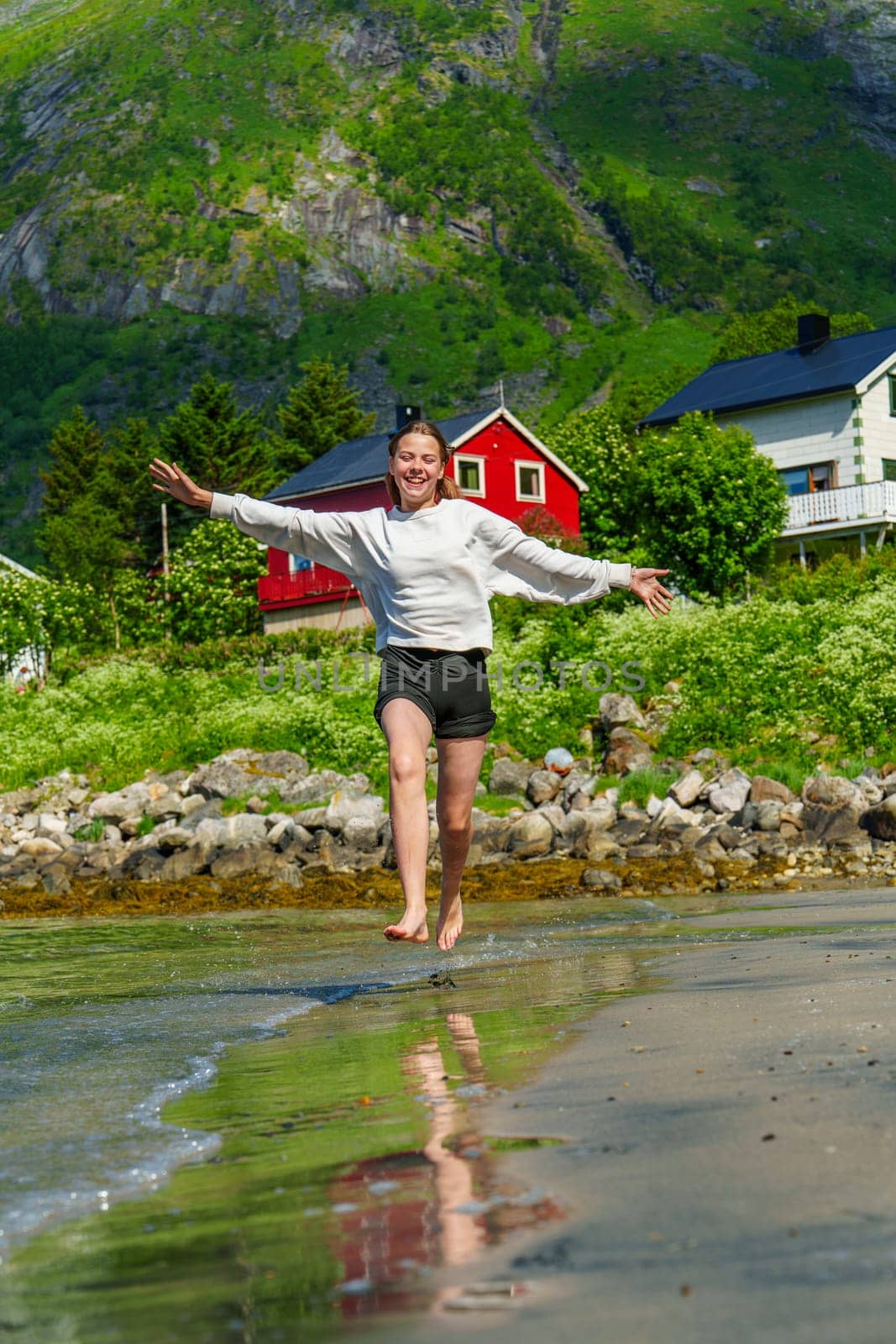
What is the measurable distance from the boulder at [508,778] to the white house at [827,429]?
1945cm

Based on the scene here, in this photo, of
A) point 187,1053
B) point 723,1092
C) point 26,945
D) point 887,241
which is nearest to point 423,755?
point 187,1053

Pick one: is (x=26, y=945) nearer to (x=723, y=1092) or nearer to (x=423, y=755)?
(x=423, y=755)

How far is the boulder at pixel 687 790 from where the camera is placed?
2112 centimetres

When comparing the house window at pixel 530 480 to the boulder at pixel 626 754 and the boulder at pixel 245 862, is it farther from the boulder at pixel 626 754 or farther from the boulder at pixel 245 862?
the boulder at pixel 245 862

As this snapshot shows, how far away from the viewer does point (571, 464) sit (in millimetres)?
52562

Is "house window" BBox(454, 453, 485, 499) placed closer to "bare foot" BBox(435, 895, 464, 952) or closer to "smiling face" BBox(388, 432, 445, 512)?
"bare foot" BBox(435, 895, 464, 952)

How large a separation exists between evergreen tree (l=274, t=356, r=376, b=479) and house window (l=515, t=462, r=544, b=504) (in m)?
23.3

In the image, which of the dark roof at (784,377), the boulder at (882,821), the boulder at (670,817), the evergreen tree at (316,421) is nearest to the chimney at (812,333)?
the dark roof at (784,377)

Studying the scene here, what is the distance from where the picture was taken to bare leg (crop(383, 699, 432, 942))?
20.9 feet

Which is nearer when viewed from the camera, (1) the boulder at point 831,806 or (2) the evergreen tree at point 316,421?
(1) the boulder at point 831,806

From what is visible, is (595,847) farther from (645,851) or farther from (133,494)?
(133,494)

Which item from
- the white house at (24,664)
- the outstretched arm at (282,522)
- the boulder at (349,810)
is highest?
the white house at (24,664)

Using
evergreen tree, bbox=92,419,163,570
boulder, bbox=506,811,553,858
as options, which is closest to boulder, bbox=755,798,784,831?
boulder, bbox=506,811,553,858

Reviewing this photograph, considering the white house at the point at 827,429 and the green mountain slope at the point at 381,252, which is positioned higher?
the green mountain slope at the point at 381,252
